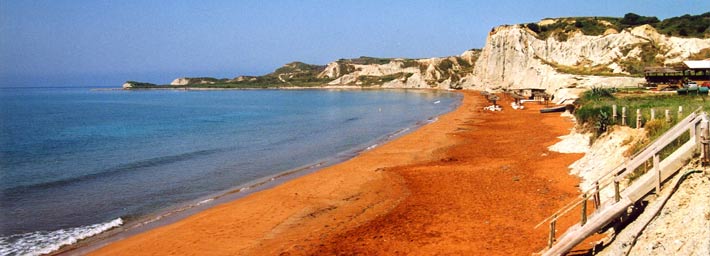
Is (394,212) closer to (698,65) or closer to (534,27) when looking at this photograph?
(698,65)

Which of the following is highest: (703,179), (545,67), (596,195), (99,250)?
(545,67)

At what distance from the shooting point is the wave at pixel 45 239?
1248 centimetres

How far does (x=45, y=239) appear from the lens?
1324 centimetres

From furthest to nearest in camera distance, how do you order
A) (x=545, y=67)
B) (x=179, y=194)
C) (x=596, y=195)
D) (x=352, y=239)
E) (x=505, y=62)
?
(x=505, y=62) → (x=545, y=67) → (x=179, y=194) → (x=352, y=239) → (x=596, y=195)

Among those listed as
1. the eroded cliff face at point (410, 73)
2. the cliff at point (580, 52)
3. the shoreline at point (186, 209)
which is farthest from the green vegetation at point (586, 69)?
the eroded cliff face at point (410, 73)

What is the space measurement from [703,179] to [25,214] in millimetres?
18175

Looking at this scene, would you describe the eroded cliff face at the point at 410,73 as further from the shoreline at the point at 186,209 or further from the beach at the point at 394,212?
the beach at the point at 394,212

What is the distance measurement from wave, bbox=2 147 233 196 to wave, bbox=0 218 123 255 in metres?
6.38

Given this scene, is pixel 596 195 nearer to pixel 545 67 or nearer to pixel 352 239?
pixel 352 239

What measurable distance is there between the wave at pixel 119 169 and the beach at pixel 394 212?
8.78 m

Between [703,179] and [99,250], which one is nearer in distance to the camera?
[703,179]

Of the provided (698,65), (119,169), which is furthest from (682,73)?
(119,169)

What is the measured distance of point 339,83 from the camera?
175375mm

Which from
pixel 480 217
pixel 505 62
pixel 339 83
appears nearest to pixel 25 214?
pixel 480 217
